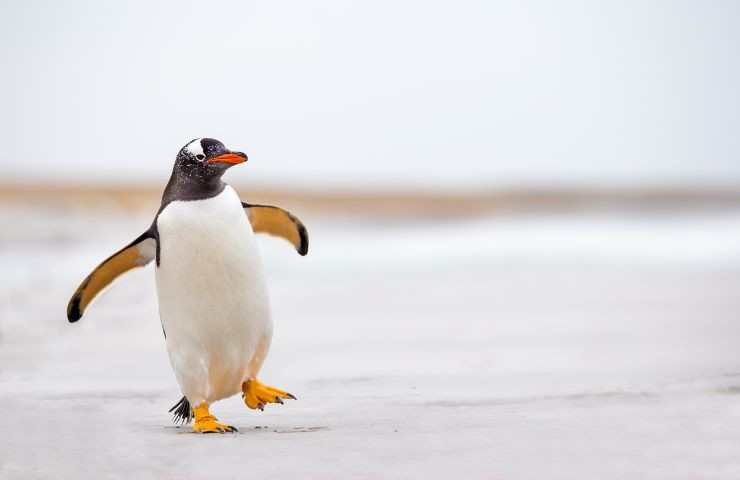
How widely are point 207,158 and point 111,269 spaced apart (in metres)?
0.57

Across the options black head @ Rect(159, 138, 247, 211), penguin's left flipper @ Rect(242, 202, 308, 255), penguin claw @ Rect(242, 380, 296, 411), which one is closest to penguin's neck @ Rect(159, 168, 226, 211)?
black head @ Rect(159, 138, 247, 211)

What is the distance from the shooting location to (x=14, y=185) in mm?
21406

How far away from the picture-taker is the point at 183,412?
435cm

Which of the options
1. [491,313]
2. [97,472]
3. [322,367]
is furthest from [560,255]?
[97,472]

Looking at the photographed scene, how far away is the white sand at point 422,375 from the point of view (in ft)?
11.4

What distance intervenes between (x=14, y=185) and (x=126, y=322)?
15.1 m

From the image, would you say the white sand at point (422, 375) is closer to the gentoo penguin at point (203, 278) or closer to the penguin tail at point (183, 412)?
the penguin tail at point (183, 412)

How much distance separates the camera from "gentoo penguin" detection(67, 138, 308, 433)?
4055mm

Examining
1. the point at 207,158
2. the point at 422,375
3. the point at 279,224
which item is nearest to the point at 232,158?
the point at 207,158

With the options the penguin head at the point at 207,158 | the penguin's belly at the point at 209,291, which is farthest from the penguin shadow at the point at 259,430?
the penguin head at the point at 207,158

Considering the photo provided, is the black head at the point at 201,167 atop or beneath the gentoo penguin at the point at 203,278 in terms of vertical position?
atop

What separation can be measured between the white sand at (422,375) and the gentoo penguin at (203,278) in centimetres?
22

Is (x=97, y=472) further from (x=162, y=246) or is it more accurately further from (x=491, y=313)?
(x=491, y=313)

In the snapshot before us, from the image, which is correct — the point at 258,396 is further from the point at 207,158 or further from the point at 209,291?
the point at 207,158
